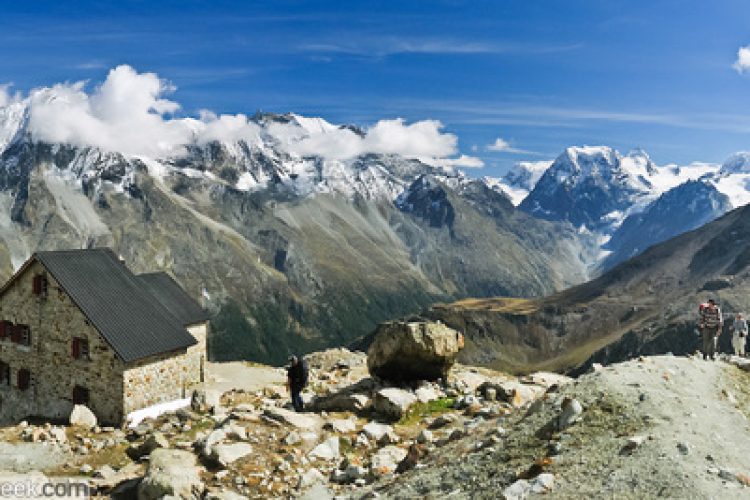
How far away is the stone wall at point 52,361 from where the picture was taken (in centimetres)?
3869

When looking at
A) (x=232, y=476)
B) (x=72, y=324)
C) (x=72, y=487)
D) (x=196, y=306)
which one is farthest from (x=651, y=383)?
(x=196, y=306)

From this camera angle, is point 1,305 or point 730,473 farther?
point 1,305

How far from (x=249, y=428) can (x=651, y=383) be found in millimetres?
14707

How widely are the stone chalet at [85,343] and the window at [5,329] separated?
7 cm

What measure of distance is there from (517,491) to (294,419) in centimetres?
1389

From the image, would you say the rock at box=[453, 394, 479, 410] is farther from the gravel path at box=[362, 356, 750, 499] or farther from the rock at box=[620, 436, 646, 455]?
the rock at box=[620, 436, 646, 455]

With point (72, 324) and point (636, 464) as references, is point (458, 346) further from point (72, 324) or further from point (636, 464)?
point (72, 324)

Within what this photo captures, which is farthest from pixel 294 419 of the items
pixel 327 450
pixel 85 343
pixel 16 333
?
pixel 16 333

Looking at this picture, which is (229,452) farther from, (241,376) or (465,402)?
(241,376)

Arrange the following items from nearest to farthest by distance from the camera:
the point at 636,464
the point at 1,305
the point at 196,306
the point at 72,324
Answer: the point at 636,464 → the point at 72,324 → the point at 1,305 → the point at 196,306

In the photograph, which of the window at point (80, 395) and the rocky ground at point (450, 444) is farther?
the window at point (80, 395)

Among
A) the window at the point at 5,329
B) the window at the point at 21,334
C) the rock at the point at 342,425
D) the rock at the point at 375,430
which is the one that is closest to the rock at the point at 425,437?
the rock at the point at 375,430

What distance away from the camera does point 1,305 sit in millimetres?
45562

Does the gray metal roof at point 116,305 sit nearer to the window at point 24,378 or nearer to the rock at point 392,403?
the window at point 24,378
